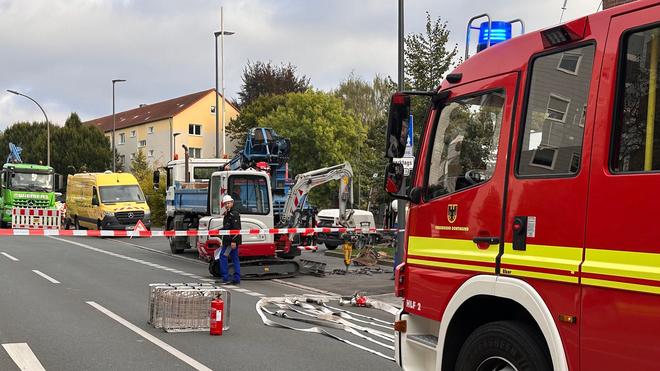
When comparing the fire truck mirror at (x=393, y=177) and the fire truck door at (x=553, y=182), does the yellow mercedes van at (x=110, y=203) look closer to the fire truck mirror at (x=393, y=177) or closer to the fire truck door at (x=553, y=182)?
the fire truck mirror at (x=393, y=177)

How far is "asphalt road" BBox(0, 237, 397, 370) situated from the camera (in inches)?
269

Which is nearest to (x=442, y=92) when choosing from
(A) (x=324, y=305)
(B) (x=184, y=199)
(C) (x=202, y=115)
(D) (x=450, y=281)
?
(D) (x=450, y=281)

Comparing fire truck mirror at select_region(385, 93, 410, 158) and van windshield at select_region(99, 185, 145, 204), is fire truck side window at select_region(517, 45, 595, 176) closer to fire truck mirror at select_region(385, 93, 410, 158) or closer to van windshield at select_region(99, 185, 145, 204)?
fire truck mirror at select_region(385, 93, 410, 158)

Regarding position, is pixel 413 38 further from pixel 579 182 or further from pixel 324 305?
pixel 579 182

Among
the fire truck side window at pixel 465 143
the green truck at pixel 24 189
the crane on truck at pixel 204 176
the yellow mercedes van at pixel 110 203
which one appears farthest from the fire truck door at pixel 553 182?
the green truck at pixel 24 189

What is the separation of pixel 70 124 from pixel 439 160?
6806cm

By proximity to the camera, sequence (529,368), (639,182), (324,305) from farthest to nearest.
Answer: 1. (324,305)
2. (529,368)
3. (639,182)

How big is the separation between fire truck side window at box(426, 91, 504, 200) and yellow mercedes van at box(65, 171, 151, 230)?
2601cm

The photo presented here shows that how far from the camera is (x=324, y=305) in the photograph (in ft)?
35.7

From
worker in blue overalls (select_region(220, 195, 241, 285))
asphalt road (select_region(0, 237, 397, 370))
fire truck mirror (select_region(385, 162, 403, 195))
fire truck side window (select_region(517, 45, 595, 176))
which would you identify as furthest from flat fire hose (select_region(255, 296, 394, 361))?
fire truck side window (select_region(517, 45, 595, 176))

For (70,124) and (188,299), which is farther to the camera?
(70,124)

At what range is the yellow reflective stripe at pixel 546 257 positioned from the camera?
3.49 m

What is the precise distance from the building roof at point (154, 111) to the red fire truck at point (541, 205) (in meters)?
58.9

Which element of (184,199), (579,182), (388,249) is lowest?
(388,249)
